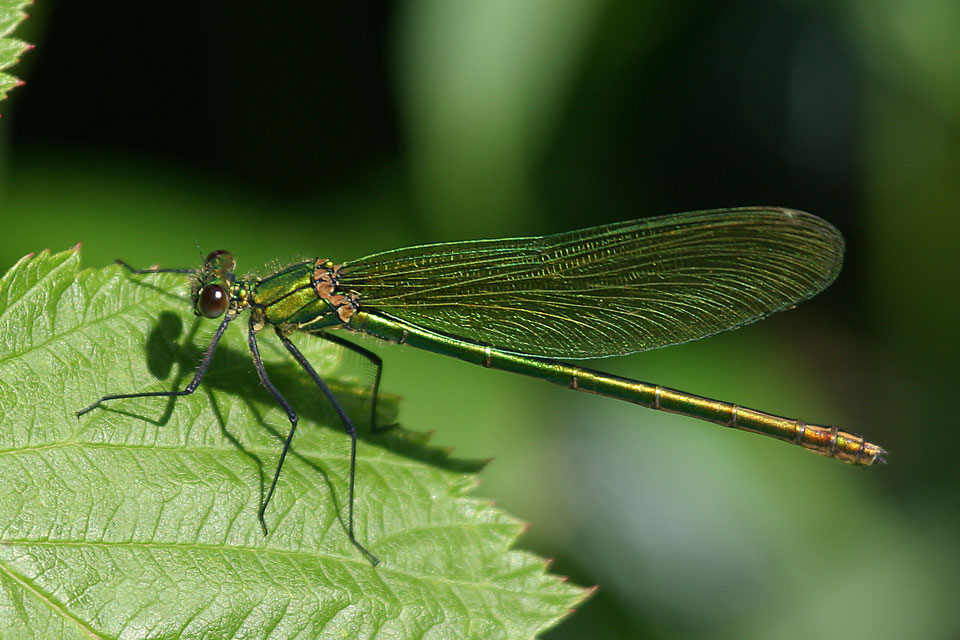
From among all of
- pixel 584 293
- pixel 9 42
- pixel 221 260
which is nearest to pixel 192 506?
pixel 221 260

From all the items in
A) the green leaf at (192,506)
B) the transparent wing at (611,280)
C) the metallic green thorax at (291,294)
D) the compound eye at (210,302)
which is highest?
the transparent wing at (611,280)

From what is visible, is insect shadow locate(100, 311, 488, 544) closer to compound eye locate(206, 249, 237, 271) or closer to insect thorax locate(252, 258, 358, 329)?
insect thorax locate(252, 258, 358, 329)

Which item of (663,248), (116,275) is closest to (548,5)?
(663,248)

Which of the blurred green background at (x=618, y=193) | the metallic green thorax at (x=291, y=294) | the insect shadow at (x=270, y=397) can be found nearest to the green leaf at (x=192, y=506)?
the insect shadow at (x=270, y=397)

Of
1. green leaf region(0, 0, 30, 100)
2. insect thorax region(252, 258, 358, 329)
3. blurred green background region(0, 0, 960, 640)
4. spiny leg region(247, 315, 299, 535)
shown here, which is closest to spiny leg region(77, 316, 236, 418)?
spiny leg region(247, 315, 299, 535)

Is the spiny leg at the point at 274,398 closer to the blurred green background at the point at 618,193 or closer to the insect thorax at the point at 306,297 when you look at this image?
the insect thorax at the point at 306,297
